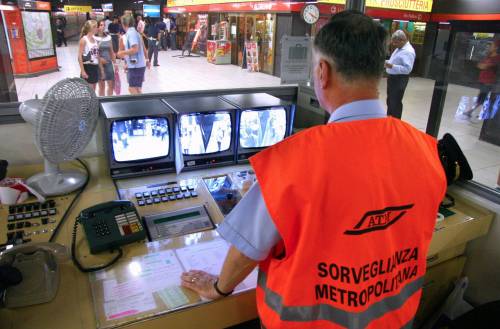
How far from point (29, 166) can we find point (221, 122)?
1100 millimetres

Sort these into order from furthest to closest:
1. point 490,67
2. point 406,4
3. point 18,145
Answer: point 406,4 < point 490,67 < point 18,145

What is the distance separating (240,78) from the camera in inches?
397

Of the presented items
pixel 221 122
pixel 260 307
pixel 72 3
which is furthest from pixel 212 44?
pixel 260 307

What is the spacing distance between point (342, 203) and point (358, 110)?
0.26 metres

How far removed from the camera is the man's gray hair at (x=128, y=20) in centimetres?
540

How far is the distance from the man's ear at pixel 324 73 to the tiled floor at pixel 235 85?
2288 mm

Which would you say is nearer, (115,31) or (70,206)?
(70,206)

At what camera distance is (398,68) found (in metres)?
5.94

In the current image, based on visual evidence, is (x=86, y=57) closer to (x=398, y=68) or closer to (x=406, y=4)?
(x=398, y=68)

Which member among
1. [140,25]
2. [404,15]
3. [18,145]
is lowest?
[18,145]

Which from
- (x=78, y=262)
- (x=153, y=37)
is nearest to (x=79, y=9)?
(x=153, y=37)

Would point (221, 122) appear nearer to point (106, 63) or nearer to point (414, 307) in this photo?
point (414, 307)

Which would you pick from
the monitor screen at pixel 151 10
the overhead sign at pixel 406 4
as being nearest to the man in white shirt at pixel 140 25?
the monitor screen at pixel 151 10

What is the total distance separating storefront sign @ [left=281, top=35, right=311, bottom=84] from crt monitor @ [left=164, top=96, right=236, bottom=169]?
757 millimetres
